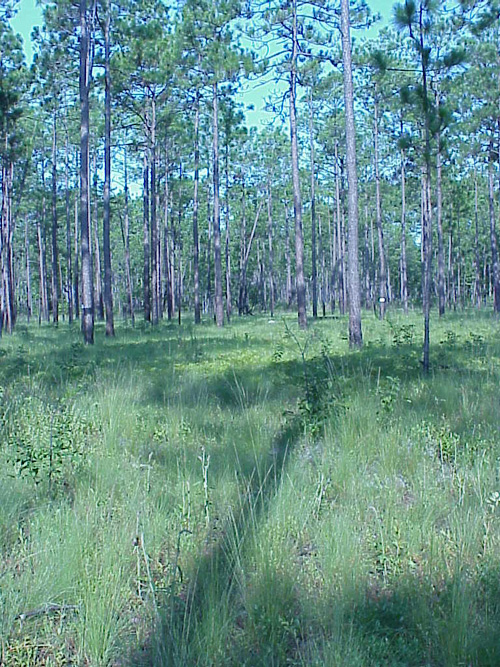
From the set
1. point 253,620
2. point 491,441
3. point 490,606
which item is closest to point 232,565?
point 253,620

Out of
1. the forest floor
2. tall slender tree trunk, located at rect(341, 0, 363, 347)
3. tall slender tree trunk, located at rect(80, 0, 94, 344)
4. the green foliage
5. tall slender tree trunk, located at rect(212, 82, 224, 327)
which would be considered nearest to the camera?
the forest floor

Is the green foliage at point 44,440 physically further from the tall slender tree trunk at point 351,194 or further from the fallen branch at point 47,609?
the tall slender tree trunk at point 351,194

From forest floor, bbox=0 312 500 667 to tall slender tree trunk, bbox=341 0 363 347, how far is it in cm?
640

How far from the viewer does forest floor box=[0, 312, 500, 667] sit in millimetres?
2520

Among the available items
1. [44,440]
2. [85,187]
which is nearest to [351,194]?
[85,187]

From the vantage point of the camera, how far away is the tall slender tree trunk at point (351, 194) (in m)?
12.5

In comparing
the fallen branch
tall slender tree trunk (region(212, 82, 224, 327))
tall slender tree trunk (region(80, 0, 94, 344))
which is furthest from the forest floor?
tall slender tree trunk (region(212, 82, 224, 327))

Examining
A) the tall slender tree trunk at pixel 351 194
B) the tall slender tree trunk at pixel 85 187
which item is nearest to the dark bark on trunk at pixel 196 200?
the tall slender tree trunk at pixel 85 187

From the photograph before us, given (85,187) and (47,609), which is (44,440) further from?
(85,187)

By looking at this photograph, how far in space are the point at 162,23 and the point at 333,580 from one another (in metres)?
21.6

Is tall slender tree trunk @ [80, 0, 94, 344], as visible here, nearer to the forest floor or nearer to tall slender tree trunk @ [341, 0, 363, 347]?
tall slender tree trunk @ [341, 0, 363, 347]

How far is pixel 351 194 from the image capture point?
12578mm

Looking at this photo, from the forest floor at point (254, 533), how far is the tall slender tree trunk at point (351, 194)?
6404 millimetres

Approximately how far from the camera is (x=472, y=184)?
4138 centimetres
